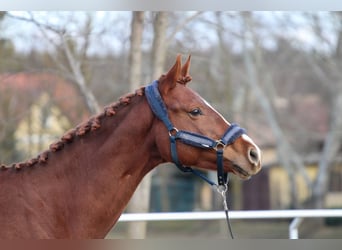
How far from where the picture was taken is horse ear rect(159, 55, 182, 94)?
11.8 feet

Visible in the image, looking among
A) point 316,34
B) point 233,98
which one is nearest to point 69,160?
point 316,34

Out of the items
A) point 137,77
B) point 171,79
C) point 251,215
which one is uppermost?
point 137,77

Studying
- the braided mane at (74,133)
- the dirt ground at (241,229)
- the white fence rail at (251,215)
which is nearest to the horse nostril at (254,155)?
the braided mane at (74,133)

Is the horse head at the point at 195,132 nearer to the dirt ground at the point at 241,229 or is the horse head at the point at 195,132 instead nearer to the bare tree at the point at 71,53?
the bare tree at the point at 71,53

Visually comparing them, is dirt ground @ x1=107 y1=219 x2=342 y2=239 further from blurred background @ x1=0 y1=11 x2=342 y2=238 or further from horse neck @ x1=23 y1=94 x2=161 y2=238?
horse neck @ x1=23 y1=94 x2=161 y2=238

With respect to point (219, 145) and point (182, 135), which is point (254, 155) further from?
point (182, 135)

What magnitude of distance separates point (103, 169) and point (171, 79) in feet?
1.95

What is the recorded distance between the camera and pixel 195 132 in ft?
11.9

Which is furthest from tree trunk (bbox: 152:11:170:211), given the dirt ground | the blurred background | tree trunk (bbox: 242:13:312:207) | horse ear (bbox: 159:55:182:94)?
the dirt ground

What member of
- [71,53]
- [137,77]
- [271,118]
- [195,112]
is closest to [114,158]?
[195,112]

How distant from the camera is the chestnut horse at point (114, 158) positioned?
11.6ft

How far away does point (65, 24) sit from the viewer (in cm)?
728

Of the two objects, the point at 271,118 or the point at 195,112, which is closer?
the point at 195,112

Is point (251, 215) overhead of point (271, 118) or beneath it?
beneath
